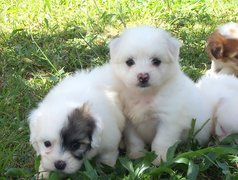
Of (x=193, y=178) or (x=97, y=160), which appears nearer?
(x=193, y=178)

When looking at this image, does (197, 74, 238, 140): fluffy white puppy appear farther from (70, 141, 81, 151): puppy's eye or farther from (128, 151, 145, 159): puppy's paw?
(70, 141, 81, 151): puppy's eye

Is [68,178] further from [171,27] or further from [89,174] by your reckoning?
[171,27]

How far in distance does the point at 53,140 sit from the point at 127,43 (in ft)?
3.62

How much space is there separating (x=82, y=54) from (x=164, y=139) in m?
2.25

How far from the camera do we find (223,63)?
6.36 meters

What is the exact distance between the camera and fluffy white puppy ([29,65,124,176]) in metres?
4.00

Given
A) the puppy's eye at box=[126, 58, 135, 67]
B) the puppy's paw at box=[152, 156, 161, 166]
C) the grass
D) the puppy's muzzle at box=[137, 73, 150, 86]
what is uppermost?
the puppy's eye at box=[126, 58, 135, 67]

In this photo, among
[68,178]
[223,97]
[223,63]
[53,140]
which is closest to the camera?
[53,140]

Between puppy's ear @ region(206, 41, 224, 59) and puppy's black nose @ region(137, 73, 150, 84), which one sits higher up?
puppy's black nose @ region(137, 73, 150, 84)

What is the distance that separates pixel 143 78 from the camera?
440 centimetres

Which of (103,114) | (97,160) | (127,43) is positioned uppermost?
(127,43)

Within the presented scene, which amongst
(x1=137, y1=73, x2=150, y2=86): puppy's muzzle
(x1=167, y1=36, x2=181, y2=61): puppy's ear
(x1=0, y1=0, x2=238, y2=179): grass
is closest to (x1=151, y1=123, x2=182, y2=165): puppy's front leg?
(x1=0, y1=0, x2=238, y2=179): grass

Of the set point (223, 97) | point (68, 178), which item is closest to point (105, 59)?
point (223, 97)

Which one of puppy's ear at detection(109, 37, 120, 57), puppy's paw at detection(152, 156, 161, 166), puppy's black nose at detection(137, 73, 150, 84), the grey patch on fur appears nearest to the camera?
the grey patch on fur
